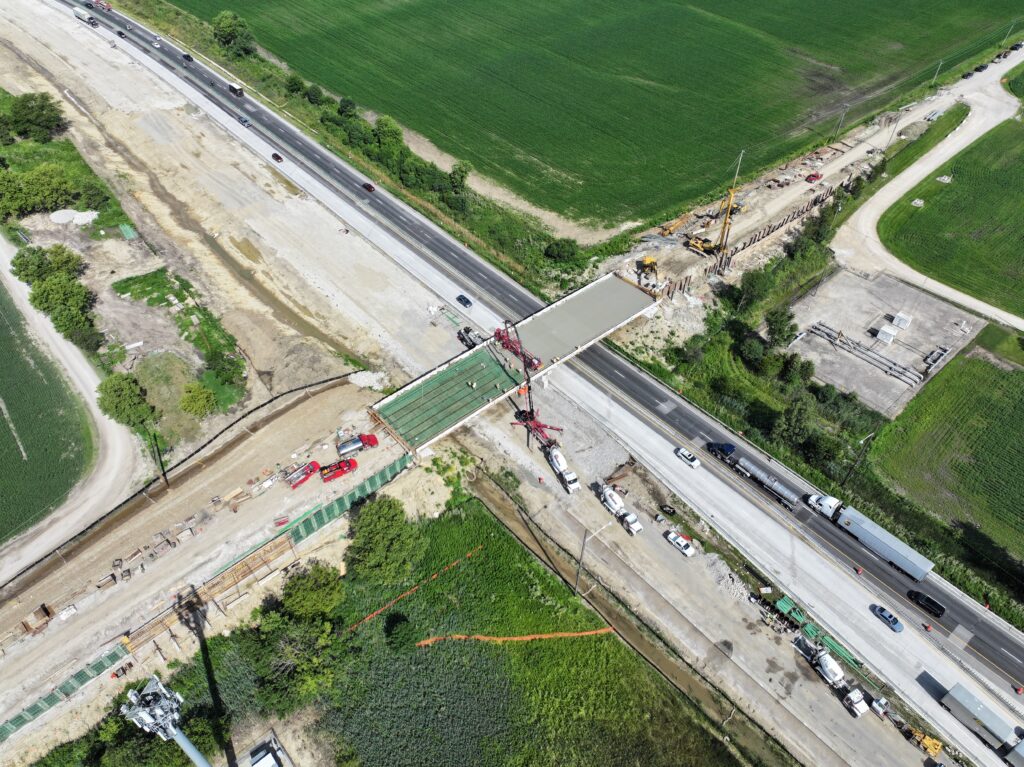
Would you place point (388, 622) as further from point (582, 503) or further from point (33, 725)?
point (33, 725)

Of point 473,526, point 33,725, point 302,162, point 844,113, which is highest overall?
point 844,113

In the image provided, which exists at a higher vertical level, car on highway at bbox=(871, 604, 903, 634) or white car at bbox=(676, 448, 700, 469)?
white car at bbox=(676, 448, 700, 469)

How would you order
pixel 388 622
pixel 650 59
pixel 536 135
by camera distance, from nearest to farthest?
pixel 388 622 → pixel 536 135 → pixel 650 59

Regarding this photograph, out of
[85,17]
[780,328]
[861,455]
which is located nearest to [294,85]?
[85,17]

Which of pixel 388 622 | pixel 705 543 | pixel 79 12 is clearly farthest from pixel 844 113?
pixel 79 12

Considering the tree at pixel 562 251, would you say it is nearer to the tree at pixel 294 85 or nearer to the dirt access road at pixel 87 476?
the dirt access road at pixel 87 476

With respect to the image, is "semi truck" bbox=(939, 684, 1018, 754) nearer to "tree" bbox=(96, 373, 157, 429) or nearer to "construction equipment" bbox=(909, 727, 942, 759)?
"construction equipment" bbox=(909, 727, 942, 759)

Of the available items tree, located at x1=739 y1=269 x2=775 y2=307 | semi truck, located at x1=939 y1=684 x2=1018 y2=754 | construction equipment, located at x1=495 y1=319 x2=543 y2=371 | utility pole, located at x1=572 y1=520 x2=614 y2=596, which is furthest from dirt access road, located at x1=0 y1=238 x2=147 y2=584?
semi truck, located at x1=939 y1=684 x2=1018 y2=754

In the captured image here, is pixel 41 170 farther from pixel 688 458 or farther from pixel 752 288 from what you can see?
pixel 752 288
